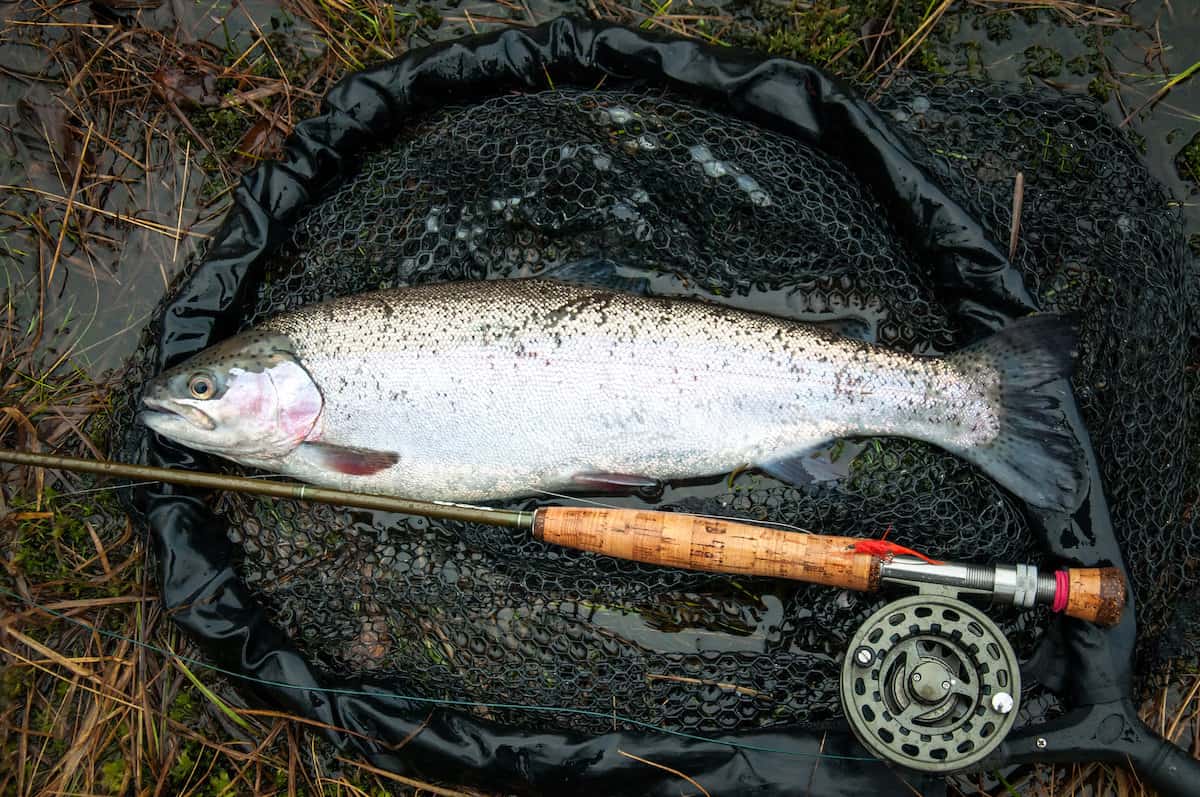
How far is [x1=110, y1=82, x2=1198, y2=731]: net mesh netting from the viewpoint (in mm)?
2967

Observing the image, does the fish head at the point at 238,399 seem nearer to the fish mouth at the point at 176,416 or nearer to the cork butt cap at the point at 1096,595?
the fish mouth at the point at 176,416

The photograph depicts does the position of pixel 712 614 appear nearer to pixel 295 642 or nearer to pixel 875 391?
pixel 875 391

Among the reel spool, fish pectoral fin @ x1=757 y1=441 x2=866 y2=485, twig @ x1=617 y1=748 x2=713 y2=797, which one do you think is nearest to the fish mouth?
twig @ x1=617 y1=748 x2=713 y2=797

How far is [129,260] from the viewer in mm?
3469

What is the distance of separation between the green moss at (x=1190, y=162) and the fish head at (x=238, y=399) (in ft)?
11.9

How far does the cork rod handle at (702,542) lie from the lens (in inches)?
106

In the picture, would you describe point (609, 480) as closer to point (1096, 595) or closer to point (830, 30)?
point (1096, 595)

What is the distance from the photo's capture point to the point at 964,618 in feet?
8.79

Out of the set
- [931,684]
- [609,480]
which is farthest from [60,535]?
[931,684]

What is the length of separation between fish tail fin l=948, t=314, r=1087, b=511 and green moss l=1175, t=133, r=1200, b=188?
1.13 meters

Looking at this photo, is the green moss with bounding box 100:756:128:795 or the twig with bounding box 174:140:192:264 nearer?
the green moss with bounding box 100:756:128:795

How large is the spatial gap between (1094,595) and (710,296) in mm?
1719

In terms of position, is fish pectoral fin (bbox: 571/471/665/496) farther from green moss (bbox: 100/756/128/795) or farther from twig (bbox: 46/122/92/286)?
twig (bbox: 46/122/92/286)

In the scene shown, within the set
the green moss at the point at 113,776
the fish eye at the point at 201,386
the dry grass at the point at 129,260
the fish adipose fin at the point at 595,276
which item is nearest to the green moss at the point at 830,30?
the dry grass at the point at 129,260
